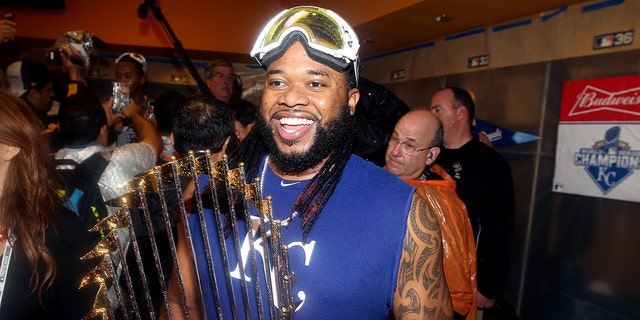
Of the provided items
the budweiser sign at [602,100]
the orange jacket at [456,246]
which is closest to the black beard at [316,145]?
the orange jacket at [456,246]

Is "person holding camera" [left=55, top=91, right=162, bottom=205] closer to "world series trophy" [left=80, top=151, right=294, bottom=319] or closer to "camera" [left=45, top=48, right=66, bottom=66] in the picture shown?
"world series trophy" [left=80, top=151, right=294, bottom=319]

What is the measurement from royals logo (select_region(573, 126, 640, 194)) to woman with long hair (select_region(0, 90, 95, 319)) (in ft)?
11.4

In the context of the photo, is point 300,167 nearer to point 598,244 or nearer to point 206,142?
point 206,142

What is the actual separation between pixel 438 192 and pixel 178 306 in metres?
1.38

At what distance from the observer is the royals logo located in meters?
2.90

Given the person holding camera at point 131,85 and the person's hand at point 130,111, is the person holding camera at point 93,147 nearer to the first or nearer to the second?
the person's hand at point 130,111

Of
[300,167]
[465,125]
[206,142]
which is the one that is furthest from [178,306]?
Result: [465,125]

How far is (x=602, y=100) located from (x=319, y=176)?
2.93 meters

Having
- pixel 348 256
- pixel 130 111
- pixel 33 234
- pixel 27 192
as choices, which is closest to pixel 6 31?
pixel 130 111

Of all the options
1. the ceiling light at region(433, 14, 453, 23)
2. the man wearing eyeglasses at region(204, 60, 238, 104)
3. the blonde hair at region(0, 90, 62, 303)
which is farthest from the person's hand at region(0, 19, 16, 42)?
the ceiling light at region(433, 14, 453, 23)

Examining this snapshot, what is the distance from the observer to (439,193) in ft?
6.81

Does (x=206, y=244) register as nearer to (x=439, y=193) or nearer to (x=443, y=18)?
(x=439, y=193)

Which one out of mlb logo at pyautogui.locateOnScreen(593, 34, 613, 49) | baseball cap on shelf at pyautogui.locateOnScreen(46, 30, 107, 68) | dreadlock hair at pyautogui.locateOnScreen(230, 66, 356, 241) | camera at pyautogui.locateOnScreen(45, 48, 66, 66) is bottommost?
dreadlock hair at pyautogui.locateOnScreen(230, 66, 356, 241)

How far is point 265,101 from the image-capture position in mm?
1229
